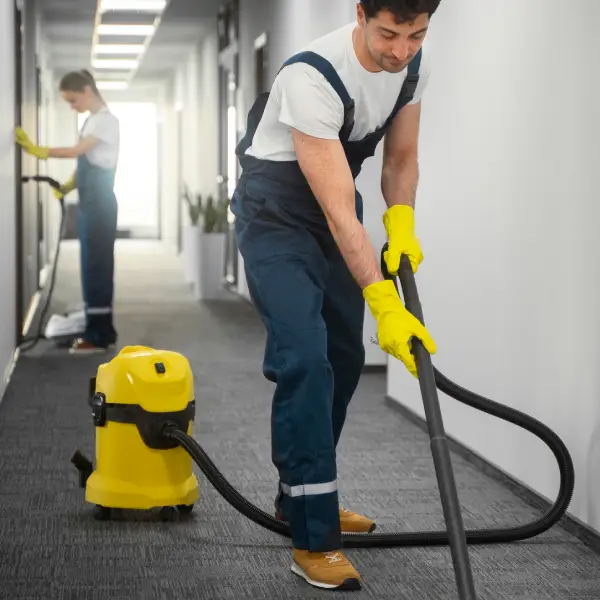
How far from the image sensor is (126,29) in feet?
36.1

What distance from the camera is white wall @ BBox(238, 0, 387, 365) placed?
4445 mm

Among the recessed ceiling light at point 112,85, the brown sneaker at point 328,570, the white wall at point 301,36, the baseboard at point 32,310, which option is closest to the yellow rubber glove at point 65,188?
the baseboard at point 32,310

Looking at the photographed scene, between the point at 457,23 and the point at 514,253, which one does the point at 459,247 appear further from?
the point at 457,23

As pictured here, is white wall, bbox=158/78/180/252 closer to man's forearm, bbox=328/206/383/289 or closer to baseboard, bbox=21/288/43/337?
baseboard, bbox=21/288/43/337

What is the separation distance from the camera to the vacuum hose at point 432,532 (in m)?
2.16

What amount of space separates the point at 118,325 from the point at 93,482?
3.69m

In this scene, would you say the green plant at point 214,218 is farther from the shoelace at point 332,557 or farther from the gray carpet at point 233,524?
the shoelace at point 332,557

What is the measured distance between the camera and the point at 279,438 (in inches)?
80.3

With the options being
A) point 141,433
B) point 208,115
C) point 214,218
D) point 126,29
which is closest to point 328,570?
point 141,433

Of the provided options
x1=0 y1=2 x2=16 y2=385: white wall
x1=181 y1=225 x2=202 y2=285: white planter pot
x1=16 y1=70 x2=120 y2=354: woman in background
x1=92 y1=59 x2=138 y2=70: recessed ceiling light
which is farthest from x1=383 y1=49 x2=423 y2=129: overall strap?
x1=92 y1=59 x2=138 y2=70: recessed ceiling light

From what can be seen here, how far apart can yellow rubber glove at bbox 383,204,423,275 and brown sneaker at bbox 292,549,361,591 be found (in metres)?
0.54

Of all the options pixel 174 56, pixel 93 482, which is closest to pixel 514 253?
pixel 93 482

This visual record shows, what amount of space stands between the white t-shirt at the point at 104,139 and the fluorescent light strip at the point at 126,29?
5935 millimetres

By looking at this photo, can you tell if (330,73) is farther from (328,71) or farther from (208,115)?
(208,115)
